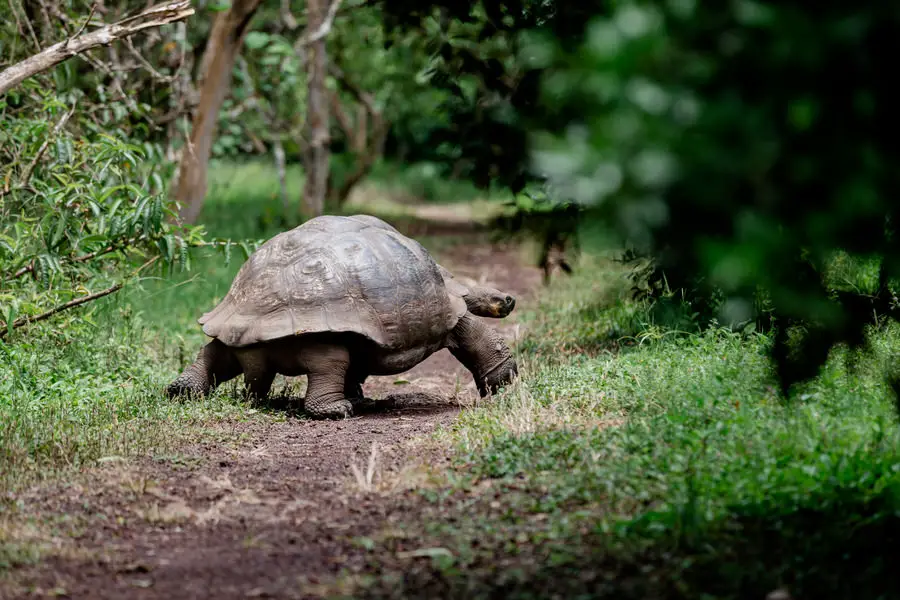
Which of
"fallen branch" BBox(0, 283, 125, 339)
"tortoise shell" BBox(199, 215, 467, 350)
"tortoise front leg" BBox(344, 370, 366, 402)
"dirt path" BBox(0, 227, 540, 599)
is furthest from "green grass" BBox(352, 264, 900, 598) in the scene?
"fallen branch" BBox(0, 283, 125, 339)

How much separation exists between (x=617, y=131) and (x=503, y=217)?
46.6 inches

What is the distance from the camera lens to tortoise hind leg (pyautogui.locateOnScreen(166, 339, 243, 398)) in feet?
21.0

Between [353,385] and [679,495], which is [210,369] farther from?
[679,495]

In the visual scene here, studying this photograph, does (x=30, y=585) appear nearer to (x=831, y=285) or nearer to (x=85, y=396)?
(x=85, y=396)

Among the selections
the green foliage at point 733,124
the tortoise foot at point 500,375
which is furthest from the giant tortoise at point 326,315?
the green foliage at point 733,124

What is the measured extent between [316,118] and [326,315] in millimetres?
9083

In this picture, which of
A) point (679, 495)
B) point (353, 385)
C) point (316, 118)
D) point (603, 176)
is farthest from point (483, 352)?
point (316, 118)

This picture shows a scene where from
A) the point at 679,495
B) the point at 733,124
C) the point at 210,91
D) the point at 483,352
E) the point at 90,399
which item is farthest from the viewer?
the point at 210,91

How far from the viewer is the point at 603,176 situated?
2223 mm

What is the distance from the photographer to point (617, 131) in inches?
86.8

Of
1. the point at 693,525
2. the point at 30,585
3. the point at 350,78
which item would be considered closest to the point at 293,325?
the point at 30,585

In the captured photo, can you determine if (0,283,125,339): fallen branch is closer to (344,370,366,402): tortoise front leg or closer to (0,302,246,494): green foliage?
(0,302,246,494): green foliage

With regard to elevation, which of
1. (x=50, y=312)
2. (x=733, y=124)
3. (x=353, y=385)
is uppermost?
(x=733, y=124)

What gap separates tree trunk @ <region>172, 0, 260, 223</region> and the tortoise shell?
4.25 m
